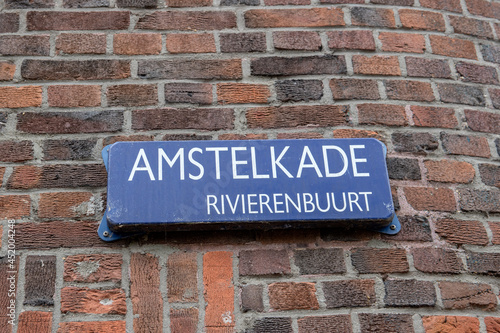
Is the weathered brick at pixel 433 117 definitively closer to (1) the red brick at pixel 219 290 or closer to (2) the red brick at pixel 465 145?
(2) the red brick at pixel 465 145

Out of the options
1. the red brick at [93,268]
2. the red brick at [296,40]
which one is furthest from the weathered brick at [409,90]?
the red brick at [93,268]

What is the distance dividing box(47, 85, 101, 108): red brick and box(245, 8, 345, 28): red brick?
1.60ft

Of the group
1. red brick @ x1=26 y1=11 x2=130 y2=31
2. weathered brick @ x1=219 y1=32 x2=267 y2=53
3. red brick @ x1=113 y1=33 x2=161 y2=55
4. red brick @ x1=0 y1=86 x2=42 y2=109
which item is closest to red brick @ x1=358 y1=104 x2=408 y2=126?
weathered brick @ x1=219 y1=32 x2=267 y2=53

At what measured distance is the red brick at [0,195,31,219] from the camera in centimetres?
140

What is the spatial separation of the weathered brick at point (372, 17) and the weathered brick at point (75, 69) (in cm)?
70

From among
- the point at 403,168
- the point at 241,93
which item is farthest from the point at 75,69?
the point at 403,168

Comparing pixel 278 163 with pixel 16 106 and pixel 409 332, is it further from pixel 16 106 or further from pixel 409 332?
pixel 16 106

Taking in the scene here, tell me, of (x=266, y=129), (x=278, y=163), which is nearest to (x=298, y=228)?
(x=278, y=163)

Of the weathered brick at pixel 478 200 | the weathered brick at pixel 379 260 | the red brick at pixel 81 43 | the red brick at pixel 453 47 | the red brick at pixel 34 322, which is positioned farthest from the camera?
the red brick at pixel 453 47

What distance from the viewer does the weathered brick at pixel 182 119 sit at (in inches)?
59.9

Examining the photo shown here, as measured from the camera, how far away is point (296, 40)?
167cm

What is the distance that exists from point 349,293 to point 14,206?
2.79ft

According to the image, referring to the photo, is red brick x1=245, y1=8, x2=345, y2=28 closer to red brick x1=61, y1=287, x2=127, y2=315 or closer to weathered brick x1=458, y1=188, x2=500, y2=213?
weathered brick x1=458, y1=188, x2=500, y2=213

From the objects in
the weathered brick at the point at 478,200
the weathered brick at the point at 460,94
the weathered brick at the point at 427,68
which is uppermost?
the weathered brick at the point at 427,68
